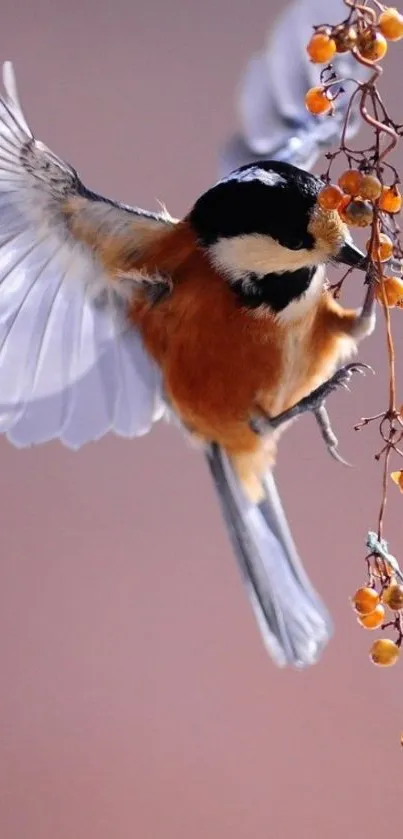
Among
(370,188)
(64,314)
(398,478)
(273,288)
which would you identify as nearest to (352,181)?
A: (370,188)

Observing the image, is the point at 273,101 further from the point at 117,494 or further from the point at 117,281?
the point at 117,494

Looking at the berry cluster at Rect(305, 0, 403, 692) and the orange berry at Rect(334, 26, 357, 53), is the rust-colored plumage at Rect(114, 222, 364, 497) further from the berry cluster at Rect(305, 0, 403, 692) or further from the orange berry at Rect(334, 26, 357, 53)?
the orange berry at Rect(334, 26, 357, 53)


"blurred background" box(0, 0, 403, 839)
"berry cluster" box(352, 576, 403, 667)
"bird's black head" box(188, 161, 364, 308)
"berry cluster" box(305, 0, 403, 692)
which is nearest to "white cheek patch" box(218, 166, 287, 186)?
"bird's black head" box(188, 161, 364, 308)

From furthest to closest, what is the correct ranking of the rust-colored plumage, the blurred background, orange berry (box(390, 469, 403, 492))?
the blurred background → the rust-colored plumage → orange berry (box(390, 469, 403, 492))

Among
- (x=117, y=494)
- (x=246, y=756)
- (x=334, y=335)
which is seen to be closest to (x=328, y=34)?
(x=334, y=335)

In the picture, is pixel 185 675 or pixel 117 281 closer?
pixel 117 281

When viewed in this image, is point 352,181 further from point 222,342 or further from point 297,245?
point 222,342
